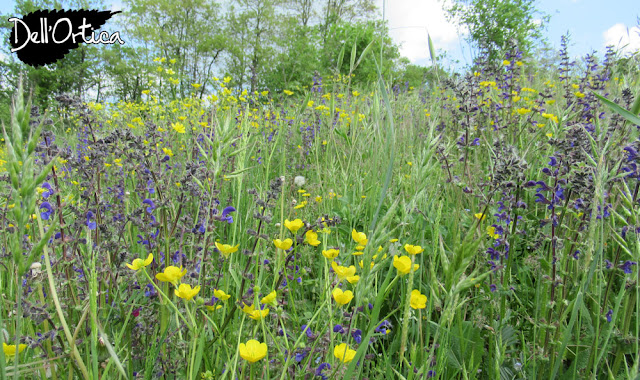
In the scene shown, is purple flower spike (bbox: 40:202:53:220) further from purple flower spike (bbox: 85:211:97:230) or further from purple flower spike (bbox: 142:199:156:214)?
purple flower spike (bbox: 142:199:156:214)

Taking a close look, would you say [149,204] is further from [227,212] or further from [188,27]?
[188,27]

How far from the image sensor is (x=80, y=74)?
102 feet

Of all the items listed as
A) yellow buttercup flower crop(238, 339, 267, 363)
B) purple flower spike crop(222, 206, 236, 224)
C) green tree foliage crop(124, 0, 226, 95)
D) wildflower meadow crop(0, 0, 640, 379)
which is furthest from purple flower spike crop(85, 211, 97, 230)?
green tree foliage crop(124, 0, 226, 95)

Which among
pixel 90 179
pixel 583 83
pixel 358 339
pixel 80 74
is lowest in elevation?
pixel 358 339

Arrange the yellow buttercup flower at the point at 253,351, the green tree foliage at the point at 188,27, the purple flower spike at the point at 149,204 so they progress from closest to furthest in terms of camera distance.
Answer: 1. the yellow buttercup flower at the point at 253,351
2. the purple flower spike at the point at 149,204
3. the green tree foliage at the point at 188,27

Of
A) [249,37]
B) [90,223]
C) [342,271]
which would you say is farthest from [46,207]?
[249,37]

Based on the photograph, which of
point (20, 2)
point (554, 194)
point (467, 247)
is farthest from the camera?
point (20, 2)

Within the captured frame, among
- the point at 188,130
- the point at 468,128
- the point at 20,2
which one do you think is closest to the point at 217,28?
the point at 20,2

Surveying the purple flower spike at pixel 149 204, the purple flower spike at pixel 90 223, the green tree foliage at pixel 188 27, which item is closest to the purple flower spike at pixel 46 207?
the purple flower spike at pixel 90 223

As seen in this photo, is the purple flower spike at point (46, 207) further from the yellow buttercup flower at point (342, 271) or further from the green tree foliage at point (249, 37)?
the green tree foliage at point (249, 37)

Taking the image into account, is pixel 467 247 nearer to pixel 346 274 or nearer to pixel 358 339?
pixel 346 274

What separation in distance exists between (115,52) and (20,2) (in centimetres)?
828

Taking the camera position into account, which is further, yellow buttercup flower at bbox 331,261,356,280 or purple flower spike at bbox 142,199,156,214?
purple flower spike at bbox 142,199,156,214

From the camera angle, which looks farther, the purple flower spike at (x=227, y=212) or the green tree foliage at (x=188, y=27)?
the green tree foliage at (x=188, y=27)
